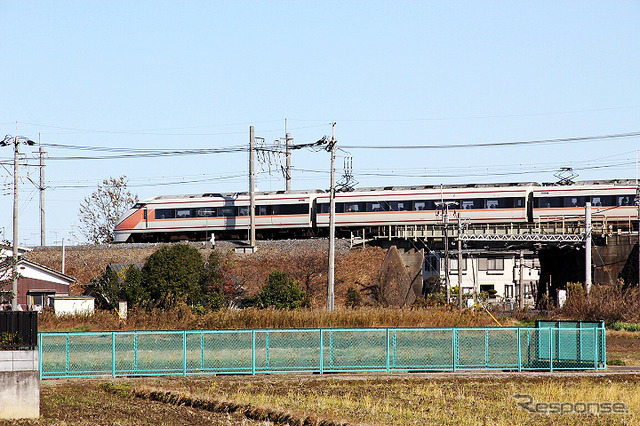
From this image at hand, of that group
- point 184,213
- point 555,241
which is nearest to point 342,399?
point 555,241

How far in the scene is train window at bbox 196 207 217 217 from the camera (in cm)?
5831

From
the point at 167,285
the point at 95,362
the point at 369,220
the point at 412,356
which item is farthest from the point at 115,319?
the point at 369,220

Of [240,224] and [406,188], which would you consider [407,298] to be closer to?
[406,188]

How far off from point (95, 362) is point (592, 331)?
46.6ft

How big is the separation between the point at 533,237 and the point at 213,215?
22.8 metres

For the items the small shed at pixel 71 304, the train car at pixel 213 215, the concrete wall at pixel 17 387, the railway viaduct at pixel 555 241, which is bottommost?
the small shed at pixel 71 304

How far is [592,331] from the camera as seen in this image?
24.0 m

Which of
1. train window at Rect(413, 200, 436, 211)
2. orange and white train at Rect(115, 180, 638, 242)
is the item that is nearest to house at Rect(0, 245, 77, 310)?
orange and white train at Rect(115, 180, 638, 242)

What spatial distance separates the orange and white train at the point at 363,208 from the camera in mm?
51562

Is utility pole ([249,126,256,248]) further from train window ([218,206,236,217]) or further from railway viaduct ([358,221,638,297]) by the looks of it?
railway viaduct ([358,221,638,297])

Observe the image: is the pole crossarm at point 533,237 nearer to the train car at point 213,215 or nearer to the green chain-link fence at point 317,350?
the train car at point 213,215

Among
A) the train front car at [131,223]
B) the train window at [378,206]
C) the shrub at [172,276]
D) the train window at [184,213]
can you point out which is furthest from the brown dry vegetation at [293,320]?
the train front car at [131,223]

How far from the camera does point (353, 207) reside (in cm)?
5531

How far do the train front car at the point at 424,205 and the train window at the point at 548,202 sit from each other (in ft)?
2.79
